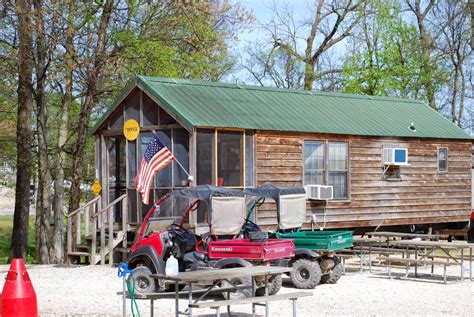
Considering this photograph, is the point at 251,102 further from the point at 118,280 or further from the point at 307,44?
the point at 307,44

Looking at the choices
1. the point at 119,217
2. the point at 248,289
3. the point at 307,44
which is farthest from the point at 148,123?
the point at 307,44

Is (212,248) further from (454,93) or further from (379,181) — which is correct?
(454,93)

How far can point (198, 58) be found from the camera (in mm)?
25750

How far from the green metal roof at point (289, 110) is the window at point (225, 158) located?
27 centimetres

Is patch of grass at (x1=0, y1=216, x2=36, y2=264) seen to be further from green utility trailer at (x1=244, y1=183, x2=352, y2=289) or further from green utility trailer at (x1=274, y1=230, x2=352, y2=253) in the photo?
green utility trailer at (x1=274, y1=230, x2=352, y2=253)

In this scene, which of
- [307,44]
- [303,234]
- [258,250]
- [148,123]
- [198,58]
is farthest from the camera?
[307,44]

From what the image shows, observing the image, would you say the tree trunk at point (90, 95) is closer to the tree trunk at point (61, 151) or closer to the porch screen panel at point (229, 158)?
the tree trunk at point (61, 151)

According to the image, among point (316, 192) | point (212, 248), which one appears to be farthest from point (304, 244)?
point (316, 192)

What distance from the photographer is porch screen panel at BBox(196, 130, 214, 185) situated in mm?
18016

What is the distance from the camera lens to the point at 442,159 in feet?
77.1

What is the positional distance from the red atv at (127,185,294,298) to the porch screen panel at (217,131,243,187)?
11.7 ft

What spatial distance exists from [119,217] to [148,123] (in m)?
2.52

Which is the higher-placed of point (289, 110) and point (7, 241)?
point (289, 110)

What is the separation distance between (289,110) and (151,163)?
4.70m
